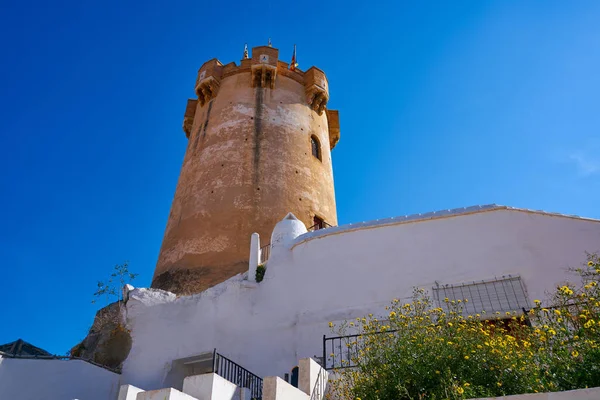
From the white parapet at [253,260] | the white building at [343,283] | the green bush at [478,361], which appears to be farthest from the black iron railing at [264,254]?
the green bush at [478,361]

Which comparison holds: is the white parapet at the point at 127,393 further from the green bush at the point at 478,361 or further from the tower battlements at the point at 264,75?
the tower battlements at the point at 264,75

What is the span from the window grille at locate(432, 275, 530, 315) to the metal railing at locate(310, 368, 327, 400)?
2.77m

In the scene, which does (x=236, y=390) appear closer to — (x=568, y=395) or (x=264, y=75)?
(x=568, y=395)

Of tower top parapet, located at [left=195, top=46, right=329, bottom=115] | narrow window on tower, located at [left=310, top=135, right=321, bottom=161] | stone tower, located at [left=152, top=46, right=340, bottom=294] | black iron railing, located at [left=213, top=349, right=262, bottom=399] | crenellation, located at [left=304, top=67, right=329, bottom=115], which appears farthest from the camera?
crenellation, located at [left=304, top=67, right=329, bottom=115]

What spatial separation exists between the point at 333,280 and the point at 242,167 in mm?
6742

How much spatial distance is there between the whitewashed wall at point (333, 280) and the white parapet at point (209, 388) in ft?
7.50

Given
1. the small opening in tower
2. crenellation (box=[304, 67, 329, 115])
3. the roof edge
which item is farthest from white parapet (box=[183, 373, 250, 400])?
crenellation (box=[304, 67, 329, 115])

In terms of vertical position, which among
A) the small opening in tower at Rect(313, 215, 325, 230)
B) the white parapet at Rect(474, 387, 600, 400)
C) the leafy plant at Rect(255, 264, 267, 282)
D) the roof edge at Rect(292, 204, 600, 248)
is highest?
the small opening in tower at Rect(313, 215, 325, 230)

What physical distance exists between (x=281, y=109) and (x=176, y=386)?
10.7 m

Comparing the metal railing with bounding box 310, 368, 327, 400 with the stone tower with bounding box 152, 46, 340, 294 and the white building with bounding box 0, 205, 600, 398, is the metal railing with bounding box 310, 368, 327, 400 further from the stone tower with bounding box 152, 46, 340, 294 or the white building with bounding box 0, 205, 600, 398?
the stone tower with bounding box 152, 46, 340, 294

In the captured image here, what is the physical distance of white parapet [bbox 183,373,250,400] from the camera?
7.37 metres

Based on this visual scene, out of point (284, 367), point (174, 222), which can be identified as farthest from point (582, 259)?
point (174, 222)

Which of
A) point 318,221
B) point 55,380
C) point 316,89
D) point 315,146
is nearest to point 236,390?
point 55,380

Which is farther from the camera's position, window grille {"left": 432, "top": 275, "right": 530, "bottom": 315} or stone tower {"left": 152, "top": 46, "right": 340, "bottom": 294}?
stone tower {"left": 152, "top": 46, "right": 340, "bottom": 294}
